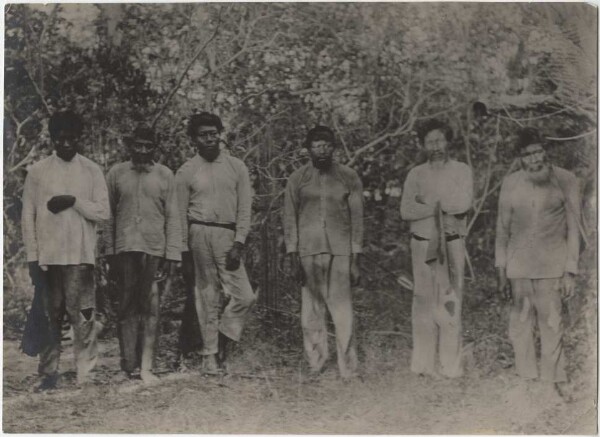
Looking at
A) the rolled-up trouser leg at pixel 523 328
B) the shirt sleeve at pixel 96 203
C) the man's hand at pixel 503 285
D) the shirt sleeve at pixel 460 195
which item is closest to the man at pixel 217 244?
the shirt sleeve at pixel 96 203

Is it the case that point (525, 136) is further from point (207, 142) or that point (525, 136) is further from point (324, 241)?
point (207, 142)

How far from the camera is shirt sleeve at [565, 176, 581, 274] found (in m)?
6.20

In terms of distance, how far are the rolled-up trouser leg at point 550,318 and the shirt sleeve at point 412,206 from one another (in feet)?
3.46

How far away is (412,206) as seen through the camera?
6.22 m

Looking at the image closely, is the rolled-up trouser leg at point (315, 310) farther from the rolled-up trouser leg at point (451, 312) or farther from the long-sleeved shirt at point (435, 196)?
the rolled-up trouser leg at point (451, 312)

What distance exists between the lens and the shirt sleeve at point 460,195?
20.5 feet

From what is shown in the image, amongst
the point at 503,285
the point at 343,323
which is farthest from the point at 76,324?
the point at 503,285

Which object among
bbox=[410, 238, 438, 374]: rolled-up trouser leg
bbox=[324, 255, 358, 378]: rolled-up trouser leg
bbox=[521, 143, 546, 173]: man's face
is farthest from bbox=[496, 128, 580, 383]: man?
bbox=[324, 255, 358, 378]: rolled-up trouser leg

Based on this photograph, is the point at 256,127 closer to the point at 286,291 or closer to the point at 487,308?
the point at 286,291

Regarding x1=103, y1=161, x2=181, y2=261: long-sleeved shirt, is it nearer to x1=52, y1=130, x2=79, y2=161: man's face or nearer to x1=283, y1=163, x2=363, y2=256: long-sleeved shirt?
x1=52, y1=130, x2=79, y2=161: man's face

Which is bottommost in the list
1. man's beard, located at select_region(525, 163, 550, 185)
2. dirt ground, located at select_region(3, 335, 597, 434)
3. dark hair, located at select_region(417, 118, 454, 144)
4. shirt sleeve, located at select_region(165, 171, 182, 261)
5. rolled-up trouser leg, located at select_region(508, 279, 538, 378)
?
dirt ground, located at select_region(3, 335, 597, 434)

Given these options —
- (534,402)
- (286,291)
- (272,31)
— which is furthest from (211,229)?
(534,402)

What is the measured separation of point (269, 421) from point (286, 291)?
3.48ft

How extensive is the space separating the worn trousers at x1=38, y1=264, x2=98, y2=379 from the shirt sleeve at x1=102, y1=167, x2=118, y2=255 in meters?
0.24
